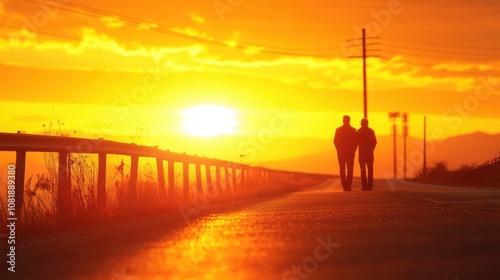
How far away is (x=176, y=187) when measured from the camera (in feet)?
78.9

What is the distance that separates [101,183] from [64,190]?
1650 mm

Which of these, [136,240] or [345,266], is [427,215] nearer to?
[136,240]

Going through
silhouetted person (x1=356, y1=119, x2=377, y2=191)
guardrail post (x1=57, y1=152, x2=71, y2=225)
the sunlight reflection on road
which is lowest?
the sunlight reflection on road

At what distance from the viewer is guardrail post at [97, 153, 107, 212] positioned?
55.8 ft

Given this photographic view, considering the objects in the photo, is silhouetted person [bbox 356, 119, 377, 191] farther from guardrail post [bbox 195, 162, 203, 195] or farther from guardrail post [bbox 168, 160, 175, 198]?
guardrail post [bbox 168, 160, 175, 198]

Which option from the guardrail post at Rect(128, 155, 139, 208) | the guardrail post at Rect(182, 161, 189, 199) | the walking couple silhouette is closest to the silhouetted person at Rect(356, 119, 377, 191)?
the walking couple silhouette

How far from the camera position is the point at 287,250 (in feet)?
30.5

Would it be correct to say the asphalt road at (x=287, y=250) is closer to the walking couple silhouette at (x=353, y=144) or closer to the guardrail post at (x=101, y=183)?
the guardrail post at (x=101, y=183)

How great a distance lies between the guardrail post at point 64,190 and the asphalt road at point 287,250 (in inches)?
71.0

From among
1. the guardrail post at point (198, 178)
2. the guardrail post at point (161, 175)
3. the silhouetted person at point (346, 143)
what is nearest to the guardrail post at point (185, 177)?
the guardrail post at point (198, 178)

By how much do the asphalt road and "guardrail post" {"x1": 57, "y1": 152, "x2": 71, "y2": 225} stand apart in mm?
1804

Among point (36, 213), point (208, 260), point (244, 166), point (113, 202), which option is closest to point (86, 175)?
point (113, 202)

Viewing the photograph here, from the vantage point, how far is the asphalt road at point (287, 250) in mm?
7953

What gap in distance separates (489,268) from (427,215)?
17.0 feet
